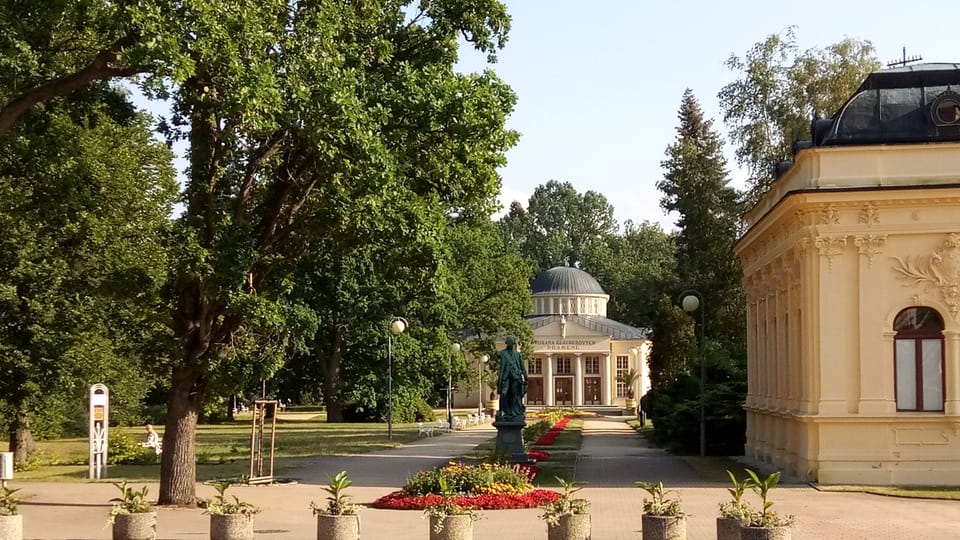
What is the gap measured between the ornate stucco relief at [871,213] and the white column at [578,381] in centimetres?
7292

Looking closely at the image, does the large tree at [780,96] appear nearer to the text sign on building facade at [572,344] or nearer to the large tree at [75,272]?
the large tree at [75,272]

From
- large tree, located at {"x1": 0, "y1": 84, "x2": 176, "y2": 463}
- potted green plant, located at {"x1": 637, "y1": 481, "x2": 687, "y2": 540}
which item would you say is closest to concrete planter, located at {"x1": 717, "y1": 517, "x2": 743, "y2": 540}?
potted green plant, located at {"x1": 637, "y1": 481, "x2": 687, "y2": 540}

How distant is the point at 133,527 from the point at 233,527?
4.11 feet

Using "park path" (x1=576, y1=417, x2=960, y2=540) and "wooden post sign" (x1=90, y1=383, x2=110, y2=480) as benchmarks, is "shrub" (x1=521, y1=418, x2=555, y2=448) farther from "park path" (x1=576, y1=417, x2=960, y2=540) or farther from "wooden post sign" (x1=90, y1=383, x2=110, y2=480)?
"wooden post sign" (x1=90, y1=383, x2=110, y2=480)

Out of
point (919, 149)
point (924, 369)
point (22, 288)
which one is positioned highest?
point (919, 149)

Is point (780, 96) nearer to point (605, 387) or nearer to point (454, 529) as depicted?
point (454, 529)

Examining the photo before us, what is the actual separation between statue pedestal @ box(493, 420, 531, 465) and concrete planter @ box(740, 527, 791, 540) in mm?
12995

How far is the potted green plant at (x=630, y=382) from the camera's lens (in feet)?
295

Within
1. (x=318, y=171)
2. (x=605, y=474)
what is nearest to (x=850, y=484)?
(x=605, y=474)

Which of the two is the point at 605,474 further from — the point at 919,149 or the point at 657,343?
the point at 657,343

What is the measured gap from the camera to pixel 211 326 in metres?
20.8

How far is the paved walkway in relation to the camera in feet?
56.3

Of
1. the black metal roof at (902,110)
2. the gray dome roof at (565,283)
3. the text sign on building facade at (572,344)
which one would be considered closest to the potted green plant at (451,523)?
the black metal roof at (902,110)

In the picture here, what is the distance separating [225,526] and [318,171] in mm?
6085
